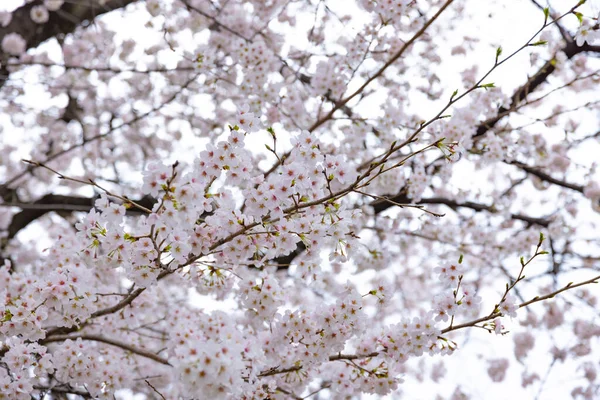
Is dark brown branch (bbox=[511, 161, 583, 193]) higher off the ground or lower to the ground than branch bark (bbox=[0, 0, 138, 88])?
lower

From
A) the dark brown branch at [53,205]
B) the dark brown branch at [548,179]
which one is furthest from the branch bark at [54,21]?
the dark brown branch at [548,179]

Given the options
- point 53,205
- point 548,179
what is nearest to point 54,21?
point 53,205

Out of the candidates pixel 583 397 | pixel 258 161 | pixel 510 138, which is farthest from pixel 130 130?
pixel 583 397

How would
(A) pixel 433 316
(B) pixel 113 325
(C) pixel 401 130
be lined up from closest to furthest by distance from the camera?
(A) pixel 433 316, (B) pixel 113 325, (C) pixel 401 130

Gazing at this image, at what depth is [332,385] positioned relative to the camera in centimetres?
308

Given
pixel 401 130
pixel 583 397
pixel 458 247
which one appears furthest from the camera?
pixel 583 397

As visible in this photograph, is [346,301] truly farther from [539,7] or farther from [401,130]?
[539,7]

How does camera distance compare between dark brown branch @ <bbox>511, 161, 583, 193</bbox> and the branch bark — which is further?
the branch bark

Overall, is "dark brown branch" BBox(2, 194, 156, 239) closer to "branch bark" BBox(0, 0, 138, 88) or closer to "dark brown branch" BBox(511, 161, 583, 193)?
"branch bark" BBox(0, 0, 138, 88)

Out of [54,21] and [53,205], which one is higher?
[54,21]

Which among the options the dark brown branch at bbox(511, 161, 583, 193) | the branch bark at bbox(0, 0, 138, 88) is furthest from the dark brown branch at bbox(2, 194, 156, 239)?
the dark brown branch at bbox(511, 161, 583, 193)

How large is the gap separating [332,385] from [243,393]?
72 centimetres

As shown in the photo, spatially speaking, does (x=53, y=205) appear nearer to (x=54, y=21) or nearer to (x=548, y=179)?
(x=54, y=21)

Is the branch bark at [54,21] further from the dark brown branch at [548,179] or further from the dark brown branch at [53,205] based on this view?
the dark brown branch at [548,179]
